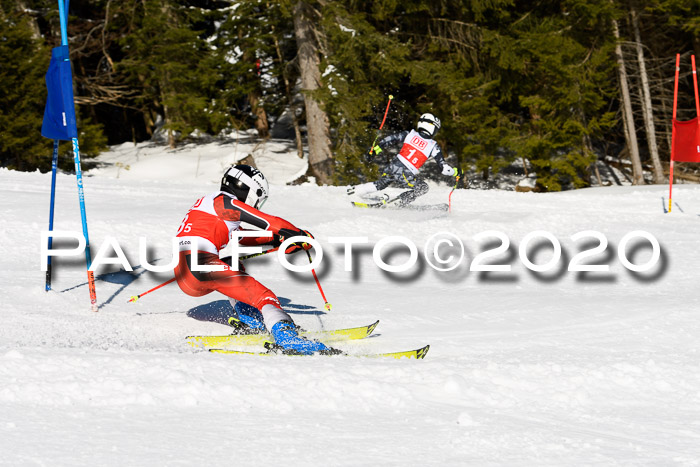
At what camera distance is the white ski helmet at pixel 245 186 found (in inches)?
227

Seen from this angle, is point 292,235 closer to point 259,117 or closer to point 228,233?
point 228,233

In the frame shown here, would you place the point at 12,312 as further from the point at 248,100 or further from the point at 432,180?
the point at 248,100

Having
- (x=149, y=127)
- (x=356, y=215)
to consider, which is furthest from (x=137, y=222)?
(x=149, y=127)

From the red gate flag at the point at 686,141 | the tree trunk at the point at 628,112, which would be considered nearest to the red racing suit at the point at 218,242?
the red gate flag at the point at 686,141

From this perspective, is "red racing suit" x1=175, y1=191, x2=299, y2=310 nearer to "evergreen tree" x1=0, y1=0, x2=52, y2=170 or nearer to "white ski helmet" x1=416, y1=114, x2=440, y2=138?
"white ski helmet" x1=416, y1=114, x2=440, y2=138

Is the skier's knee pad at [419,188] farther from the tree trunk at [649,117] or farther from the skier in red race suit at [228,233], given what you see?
the tree trunk at [649,117]

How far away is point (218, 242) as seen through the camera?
19.2 feet

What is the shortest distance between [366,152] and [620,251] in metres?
9.56

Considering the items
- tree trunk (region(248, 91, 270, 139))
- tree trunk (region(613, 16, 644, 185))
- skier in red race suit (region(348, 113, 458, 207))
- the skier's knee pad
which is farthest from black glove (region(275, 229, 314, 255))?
tree trunk (region(248, 91, 270, 139))

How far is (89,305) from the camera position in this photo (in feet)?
22.5

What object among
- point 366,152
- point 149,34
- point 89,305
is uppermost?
point 149,34

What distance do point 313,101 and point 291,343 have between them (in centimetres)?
1539

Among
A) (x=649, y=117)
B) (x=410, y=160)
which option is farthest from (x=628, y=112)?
(x=410, y=160)

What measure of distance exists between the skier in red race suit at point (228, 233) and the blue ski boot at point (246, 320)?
24 centimetres
